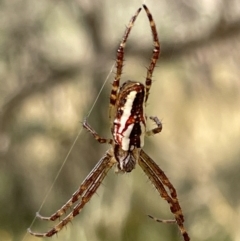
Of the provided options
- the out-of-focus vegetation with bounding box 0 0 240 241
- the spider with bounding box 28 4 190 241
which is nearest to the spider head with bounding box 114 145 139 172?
the spider with bounding box 28 4 190 241

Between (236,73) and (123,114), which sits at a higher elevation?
(236,73)

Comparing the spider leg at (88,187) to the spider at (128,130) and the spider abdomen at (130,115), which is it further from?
the spider abdomen at (130,115)

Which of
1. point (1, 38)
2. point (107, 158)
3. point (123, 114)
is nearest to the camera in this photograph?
point (123, 114)

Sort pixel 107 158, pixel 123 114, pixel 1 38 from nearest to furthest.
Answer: pixel 123 114 < pixel 107 158 < pixel 1 38

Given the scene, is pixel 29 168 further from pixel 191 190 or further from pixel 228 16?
pixel 228 16

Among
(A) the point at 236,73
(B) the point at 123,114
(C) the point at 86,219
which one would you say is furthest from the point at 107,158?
(A) the point at 236,73

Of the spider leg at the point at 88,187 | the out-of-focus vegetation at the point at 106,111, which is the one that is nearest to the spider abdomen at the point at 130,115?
the spider leg at the point at 88,187

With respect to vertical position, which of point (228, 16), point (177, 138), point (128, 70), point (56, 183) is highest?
point (228, 16)
